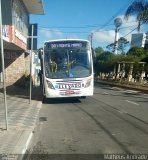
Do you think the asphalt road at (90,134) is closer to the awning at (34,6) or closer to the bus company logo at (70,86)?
the bus company logo at (70,86)

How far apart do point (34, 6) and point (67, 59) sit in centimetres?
1572

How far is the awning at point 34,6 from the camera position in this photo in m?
32.4

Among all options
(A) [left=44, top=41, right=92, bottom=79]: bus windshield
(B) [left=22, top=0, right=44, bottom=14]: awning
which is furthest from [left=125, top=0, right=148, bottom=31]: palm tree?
(A) [left=44, top=41, right=92, bottom=79]: bus windshield

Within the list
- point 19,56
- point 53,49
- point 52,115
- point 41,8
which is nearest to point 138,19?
point 41,8

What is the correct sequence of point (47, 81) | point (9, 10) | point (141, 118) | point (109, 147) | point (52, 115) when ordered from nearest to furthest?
point (109, 147) → point (141, 118) → point (52, 115) → point (47, 81) → point (9, 10)

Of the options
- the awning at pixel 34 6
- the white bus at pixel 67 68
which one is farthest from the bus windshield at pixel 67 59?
the awning at pixel 34 6

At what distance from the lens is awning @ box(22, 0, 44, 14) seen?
32.4 m

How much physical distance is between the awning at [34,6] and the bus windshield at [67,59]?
12.1m

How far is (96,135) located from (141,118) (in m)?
3.82

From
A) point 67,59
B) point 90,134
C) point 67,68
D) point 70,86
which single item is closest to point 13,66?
point 67,59

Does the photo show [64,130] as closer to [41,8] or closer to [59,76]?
[59,76]

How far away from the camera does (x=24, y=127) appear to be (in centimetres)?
1127

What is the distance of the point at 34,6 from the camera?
1369 inches

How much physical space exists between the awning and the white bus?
1213 cm
